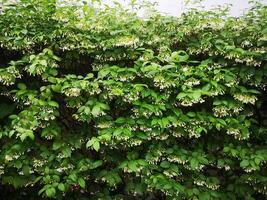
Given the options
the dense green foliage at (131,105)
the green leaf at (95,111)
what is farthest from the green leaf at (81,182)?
the green leaf at (95,111)

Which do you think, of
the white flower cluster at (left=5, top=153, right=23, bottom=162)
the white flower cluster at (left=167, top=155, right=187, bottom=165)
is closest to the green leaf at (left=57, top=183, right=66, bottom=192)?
the white flower cluster at (left=5, top=153, right=23, bottom=162)

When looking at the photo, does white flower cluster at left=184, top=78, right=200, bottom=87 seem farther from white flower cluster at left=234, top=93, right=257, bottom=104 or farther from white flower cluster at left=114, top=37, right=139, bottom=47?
white flower cluster at left=114, top=37, right=139, bottom=47

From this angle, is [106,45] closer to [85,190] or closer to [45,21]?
[45,21]

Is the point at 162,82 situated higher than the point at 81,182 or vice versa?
the point at 162,82

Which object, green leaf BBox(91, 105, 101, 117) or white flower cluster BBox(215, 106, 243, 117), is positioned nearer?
green leaf BBox(91, 105, 101, 117)

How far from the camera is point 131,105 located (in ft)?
13.1

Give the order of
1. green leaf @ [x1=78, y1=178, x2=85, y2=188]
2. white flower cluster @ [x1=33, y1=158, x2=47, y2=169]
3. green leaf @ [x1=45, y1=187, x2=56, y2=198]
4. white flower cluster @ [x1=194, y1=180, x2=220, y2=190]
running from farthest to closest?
white flower cluster @ [x1=194, y1=180, x2=220, y2=190], white flower cluster @ [x1=33, y1=158, x2=47, y2=169], green leaf @ [x1=78, y1=178, x2=85, y2=188], green leaf @ [x1=45, y1=187, x2=56, y2=198]

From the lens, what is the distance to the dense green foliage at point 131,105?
3.51 metres

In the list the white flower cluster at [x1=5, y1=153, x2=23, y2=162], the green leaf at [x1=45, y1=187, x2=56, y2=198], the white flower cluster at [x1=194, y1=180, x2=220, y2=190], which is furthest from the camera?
the white flower cluster at [x1=194, y1=180, x2=220, y2=190]

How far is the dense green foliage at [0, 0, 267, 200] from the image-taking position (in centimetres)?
351

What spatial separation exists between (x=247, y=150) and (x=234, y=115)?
0.47 meters

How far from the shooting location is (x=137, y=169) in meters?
3.39

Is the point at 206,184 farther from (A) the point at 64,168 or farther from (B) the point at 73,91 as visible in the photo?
(B) the point at 73,91

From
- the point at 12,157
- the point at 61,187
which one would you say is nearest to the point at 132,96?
the point at 61,187
